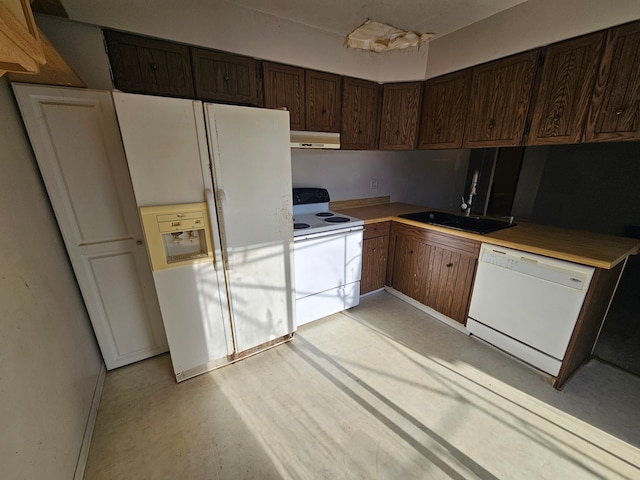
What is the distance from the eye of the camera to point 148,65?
5.49 feet

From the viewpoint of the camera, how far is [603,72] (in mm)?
1578

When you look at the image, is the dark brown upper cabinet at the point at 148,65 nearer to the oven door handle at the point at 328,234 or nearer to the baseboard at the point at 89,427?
the oven door handle at the point at 328,234

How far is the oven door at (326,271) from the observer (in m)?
2.19

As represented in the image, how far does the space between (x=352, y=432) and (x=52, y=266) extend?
1.90 metres

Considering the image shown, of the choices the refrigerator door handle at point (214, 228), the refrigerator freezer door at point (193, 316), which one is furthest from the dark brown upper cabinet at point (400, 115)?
the refrigerator freezer door at point (193, 316)

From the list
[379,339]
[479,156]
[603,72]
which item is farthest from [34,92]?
[479,156]

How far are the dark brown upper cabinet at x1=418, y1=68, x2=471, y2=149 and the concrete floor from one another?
75.6 inches

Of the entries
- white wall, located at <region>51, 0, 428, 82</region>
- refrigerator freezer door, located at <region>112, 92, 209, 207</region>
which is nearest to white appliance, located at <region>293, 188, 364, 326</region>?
refrigerator freezer door, located at <region>112, 92, 209, 207</region>

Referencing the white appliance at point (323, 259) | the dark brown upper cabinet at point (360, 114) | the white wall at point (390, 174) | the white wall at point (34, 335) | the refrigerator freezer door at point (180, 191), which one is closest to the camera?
the white wall at point (34, 335)

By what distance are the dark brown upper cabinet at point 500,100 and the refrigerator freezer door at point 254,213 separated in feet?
5.58

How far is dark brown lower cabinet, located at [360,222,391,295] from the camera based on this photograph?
259 centimetres

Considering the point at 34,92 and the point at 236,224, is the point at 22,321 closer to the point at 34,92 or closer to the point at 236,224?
the point at 236,224

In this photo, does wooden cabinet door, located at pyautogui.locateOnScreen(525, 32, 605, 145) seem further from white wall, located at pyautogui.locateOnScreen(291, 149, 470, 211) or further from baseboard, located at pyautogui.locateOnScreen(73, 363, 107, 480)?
baseboard, located at pyautogui.locateOnScreen(73, 363, 107, 480)

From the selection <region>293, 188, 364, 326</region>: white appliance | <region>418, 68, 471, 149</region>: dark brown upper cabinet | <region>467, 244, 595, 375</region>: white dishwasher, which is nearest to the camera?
<region>467, 244, 595, 375</region>: white dishwasher
